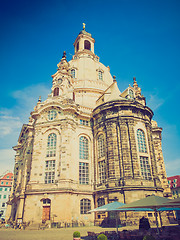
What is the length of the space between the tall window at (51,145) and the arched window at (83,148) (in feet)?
14.8

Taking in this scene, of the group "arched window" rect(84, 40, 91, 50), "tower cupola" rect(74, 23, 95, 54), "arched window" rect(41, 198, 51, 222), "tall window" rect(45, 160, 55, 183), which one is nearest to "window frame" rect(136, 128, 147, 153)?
"tall window" rect(45, 160, 55, 183)

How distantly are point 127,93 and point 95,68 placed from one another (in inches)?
692

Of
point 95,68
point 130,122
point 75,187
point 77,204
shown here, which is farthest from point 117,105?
point 95,68

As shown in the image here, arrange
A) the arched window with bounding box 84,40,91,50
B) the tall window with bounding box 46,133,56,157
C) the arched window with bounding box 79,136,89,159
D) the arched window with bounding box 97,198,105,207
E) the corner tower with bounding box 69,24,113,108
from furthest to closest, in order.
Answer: the arched window with bounding box 84,40,91,50
the corner tower with bounding box 69,24,113,108
the arched window with bounding box 79,136,89,159
the tall window with bounding box 46,133,56,157
the arched window with bounding box 97,198,105,207

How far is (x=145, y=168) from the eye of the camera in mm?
29609

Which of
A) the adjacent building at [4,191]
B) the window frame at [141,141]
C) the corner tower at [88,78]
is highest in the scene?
the corner tower at [88,78]

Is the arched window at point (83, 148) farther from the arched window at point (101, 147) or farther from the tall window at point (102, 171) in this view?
the tall window at point (102, 171)

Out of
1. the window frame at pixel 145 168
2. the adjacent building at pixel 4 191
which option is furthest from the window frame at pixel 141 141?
the adjacent building at pixel 4 191

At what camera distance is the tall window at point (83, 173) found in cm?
3102

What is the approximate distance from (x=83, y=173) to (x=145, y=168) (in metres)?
9.79

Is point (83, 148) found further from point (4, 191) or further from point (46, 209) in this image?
point (4, 191)

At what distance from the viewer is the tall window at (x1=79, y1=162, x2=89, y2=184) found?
3102cm

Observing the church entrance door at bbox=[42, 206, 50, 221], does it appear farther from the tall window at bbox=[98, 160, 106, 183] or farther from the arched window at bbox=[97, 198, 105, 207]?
the tall window at bbox=[98, 160, 106, 183]

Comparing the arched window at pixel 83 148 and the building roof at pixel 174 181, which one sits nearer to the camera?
the arched window at pixel 83 148
